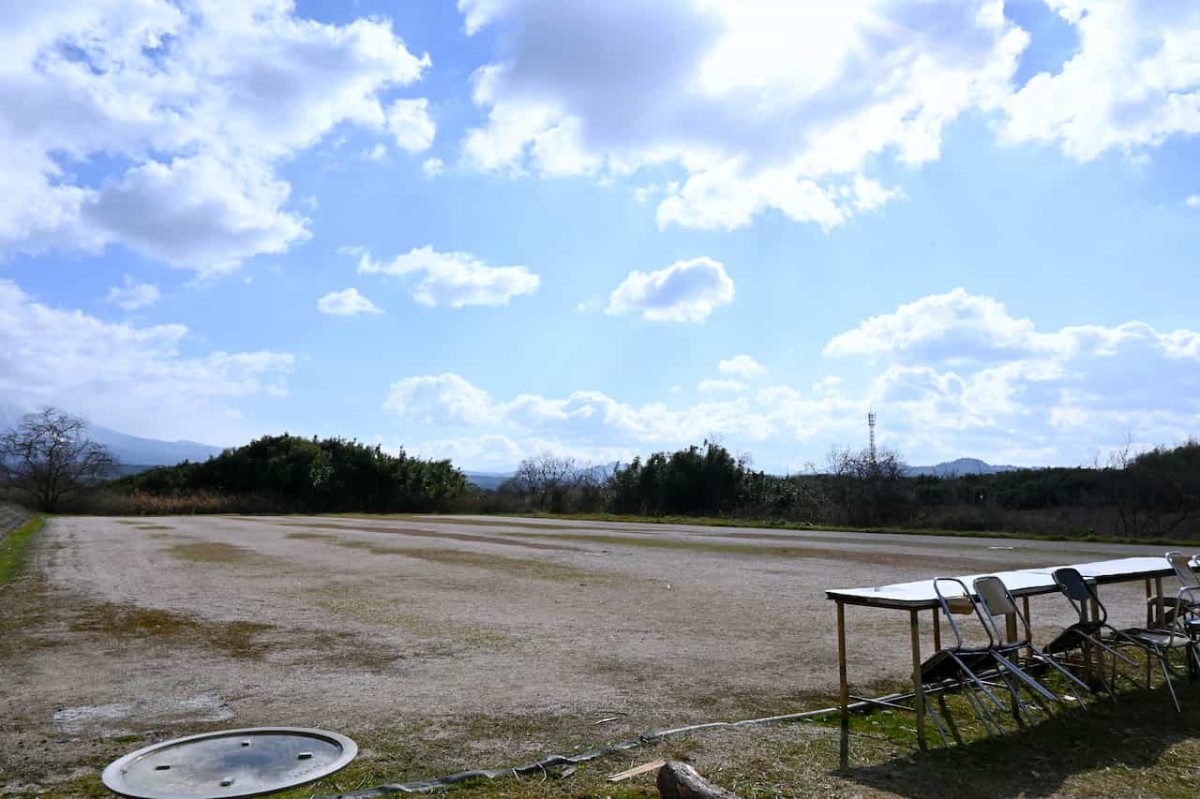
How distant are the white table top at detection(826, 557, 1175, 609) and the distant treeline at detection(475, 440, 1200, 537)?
21267mm

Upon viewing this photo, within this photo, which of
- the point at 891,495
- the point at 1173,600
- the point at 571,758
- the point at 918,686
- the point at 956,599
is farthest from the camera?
the point at 891,495

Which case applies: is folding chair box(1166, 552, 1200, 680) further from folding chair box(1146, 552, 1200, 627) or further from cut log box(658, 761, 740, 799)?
cut log box(658, 761, 740, 799)

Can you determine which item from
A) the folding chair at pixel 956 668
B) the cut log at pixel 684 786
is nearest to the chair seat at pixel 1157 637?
the folding chair at pixel 956 668

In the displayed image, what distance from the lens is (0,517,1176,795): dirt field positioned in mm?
6008

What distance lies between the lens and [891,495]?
37.4 meters

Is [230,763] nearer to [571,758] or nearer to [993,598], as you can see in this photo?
[571,758]

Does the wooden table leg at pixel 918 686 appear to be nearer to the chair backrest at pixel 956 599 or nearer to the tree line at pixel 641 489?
the chair backrest at pixel 956 599

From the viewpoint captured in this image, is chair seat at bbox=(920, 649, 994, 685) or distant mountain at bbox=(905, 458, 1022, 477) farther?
distant mountain at bbox=(905, 458, 1022, 477)

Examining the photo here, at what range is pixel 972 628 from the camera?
9.75 metres

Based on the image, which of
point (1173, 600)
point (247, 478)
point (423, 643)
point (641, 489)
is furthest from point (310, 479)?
point (1173, 600)

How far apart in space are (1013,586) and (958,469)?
63.1 metres

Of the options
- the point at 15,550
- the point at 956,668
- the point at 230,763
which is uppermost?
the point at 956,668

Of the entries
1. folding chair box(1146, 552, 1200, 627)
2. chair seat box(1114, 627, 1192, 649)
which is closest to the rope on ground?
chair seat box(1114, 627, 1192, 649)

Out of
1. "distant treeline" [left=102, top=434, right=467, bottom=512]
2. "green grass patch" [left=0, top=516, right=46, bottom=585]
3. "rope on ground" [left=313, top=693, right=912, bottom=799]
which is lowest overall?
"rope on ground" [left=313, top=693, right=912, bottom=799]
